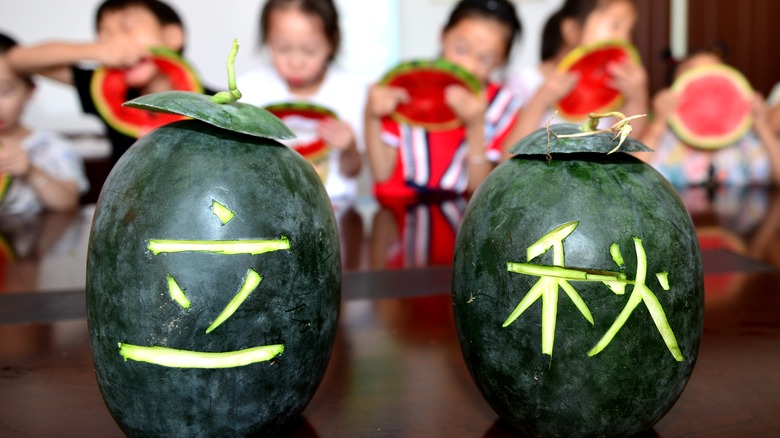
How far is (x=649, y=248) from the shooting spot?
1.95 feet

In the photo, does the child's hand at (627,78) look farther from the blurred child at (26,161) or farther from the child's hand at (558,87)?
the blurred child at (26,161)

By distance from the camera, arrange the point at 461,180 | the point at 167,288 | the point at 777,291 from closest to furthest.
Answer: the point at 167,288, the point at 777,291, the point at 461,180

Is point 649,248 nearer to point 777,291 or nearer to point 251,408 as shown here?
point 251,408

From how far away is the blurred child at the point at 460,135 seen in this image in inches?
102

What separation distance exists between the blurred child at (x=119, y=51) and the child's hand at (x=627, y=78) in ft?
4.95

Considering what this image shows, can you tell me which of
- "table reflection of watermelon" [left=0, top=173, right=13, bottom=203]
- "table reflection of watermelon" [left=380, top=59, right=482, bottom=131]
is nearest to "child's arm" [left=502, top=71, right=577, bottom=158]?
"table reflection of watermelon" [left=380, top=59, right=482, bottom=131]

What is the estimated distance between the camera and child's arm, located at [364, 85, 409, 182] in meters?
2.18

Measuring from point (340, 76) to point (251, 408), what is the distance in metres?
2.54

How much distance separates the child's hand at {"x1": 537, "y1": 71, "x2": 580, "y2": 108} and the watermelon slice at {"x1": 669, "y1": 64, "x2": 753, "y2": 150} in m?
0.49

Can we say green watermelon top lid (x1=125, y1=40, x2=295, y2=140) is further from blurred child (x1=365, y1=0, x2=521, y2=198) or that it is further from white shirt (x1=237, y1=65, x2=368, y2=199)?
white shirt (x1=237, y1=65, x2=368, y2=199)

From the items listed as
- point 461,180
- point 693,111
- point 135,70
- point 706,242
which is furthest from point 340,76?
point 706,242

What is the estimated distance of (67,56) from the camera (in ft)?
7.90

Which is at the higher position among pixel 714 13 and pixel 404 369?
pixel 714 13

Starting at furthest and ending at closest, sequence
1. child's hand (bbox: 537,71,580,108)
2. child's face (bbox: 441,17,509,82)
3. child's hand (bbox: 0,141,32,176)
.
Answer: child's face (bbox: 441,17,509,82) < child's hand (bbox: 0,141,32,176) < child's hand (bbox: 537,71,580,108)
